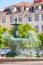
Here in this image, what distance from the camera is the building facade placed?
172 feet

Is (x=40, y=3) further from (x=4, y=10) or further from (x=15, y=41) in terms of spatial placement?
(x=15, y=41)

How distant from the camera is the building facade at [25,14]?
52.3m

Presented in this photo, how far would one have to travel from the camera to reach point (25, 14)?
53.4 m

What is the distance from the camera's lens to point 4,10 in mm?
55844

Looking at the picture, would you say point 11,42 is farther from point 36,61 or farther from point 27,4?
point 27,4

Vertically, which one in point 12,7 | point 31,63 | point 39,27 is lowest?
point 31,63

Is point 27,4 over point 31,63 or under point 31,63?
over

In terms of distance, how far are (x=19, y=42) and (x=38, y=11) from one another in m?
28.1

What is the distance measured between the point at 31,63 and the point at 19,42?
6.42 metres

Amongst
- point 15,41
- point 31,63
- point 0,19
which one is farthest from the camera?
point 0,19

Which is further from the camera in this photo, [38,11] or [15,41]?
[38,11]

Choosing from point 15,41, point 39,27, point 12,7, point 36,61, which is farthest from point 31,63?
point 12,7

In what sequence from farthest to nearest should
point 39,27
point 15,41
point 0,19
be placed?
point 0,19, point 39,27, point 15,41

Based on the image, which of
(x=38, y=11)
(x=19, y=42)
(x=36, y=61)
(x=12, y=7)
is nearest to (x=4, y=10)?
(x=12, y=7)
